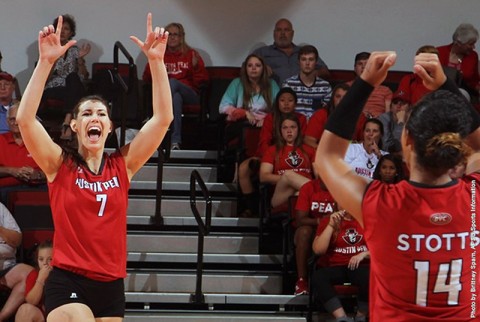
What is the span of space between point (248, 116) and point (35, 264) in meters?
2.76

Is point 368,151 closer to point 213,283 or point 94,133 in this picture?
point 213,283

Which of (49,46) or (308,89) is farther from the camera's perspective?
(308,89)

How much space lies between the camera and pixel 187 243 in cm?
859

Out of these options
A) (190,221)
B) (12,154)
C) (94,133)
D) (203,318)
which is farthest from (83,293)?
(12,154)

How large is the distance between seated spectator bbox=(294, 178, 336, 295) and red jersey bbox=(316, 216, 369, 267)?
0.48 ft

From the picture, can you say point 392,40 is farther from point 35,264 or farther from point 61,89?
point 35,264

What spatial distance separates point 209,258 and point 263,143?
1.29m

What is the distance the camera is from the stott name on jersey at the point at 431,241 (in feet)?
9.46

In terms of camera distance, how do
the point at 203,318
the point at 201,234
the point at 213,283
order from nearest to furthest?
the point at 203,318 → the point at 201,234 → the point at 213,283

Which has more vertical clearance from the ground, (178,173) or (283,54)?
(283,54)

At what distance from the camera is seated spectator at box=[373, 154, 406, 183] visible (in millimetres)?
7844

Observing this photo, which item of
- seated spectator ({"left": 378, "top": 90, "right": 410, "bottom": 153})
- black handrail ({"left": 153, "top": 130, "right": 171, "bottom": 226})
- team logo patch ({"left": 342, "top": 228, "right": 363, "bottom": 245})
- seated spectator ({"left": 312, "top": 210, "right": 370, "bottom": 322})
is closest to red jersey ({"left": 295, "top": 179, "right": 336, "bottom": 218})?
seated spectator ({"left": 312, "top": 210, "right": 370, "bottom": 322})

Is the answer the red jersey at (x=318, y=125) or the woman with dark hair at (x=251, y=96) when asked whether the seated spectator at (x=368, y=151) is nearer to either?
the red jersey at (x=318, y=125)

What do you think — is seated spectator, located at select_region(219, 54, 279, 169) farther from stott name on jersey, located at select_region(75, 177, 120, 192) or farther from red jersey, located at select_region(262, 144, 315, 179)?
stott name on jersey, located at select_region(75, 177, 120, 192)
